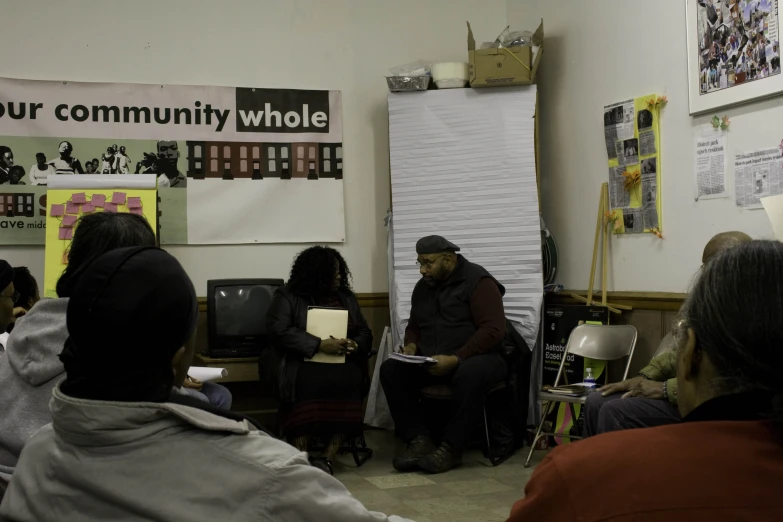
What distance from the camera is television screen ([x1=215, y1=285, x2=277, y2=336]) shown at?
17.1 ft

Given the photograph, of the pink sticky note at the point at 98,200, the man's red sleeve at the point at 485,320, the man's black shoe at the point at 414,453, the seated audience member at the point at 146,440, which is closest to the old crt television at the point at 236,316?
the pink sticky note at the point at 98,200

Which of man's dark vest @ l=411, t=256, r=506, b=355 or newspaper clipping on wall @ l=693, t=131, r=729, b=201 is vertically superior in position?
newspaper clipping on wall @ l=693, t=131, r=729, b=201

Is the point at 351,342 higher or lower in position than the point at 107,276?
lower

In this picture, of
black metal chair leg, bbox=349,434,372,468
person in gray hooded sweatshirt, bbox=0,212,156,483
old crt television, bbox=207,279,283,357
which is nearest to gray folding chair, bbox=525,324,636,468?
black metal chair leg, bbox=349,434,372,468

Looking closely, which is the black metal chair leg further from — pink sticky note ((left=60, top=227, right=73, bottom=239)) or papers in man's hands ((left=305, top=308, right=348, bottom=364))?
pink sticky note ((left=60, top=227, right=73, bottom=239))

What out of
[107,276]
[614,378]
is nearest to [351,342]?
[614,378]

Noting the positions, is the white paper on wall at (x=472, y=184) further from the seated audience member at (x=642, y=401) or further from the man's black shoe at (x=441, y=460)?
the seated audience member at (x=642, y=401)

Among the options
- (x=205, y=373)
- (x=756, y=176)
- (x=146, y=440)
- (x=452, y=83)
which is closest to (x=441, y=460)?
(x=205, y=373)

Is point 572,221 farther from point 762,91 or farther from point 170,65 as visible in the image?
point 170,65

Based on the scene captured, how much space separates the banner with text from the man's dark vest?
1184 mm

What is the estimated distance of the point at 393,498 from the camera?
407 cm

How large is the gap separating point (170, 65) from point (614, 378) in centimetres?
350

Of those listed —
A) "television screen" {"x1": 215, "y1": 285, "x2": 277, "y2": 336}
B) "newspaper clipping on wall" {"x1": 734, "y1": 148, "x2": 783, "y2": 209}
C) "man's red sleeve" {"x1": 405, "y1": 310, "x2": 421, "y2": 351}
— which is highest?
"newspaper clipping on wall" {"x1": 734, "y1": 148, "x2": 783, "y2": 209}

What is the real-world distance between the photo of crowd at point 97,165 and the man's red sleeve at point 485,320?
2.17 metres
